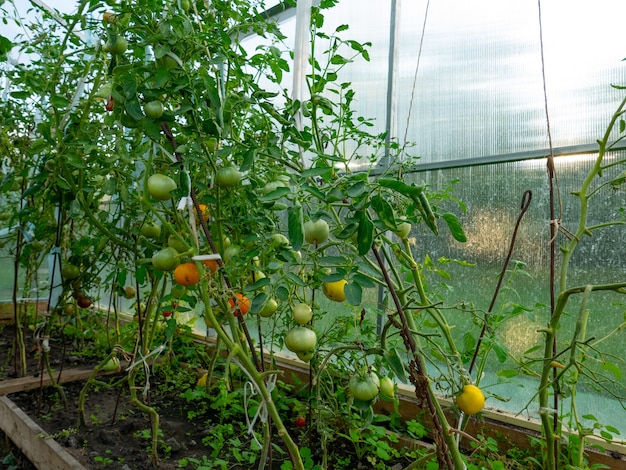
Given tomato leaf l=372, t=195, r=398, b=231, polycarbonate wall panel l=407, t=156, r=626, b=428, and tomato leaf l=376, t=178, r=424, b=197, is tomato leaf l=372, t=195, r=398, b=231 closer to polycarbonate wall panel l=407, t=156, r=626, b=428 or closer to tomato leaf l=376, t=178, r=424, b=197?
tomato leaf l=376, t=178, r=424, b=197

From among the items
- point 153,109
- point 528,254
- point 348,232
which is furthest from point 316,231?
point 528,254

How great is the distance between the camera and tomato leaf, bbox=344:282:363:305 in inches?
33.4

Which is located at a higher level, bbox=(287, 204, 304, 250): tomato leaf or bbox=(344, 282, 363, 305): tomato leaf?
bbox=(287, 204, 304, 250): tomato leaf

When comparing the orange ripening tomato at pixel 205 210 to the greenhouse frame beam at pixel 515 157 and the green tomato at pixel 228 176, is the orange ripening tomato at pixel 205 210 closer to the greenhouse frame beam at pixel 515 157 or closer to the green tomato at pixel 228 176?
the green tomato at pixel 228 176

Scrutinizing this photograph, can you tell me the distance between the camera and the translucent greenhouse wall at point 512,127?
1773 millimetres

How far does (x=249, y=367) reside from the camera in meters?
1.05

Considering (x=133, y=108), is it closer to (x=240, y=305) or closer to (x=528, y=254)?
(x=240, y=305)

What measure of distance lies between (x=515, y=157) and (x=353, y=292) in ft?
4.58

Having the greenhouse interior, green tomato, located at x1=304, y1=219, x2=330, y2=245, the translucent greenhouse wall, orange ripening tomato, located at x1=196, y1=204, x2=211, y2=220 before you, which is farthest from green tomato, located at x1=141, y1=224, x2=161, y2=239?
the translucent greenhouse wall

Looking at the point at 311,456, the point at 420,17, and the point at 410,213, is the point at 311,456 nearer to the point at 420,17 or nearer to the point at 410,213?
the point at 410,213

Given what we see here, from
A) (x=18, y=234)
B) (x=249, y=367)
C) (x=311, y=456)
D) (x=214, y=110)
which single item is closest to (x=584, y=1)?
(x=214, y=110)

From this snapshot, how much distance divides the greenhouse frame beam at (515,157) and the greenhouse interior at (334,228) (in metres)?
0.01

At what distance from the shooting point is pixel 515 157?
76.6 inches

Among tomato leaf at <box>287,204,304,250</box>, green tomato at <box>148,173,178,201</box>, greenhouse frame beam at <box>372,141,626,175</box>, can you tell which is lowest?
tomato leaf at <box>287,204,304,250</box>
